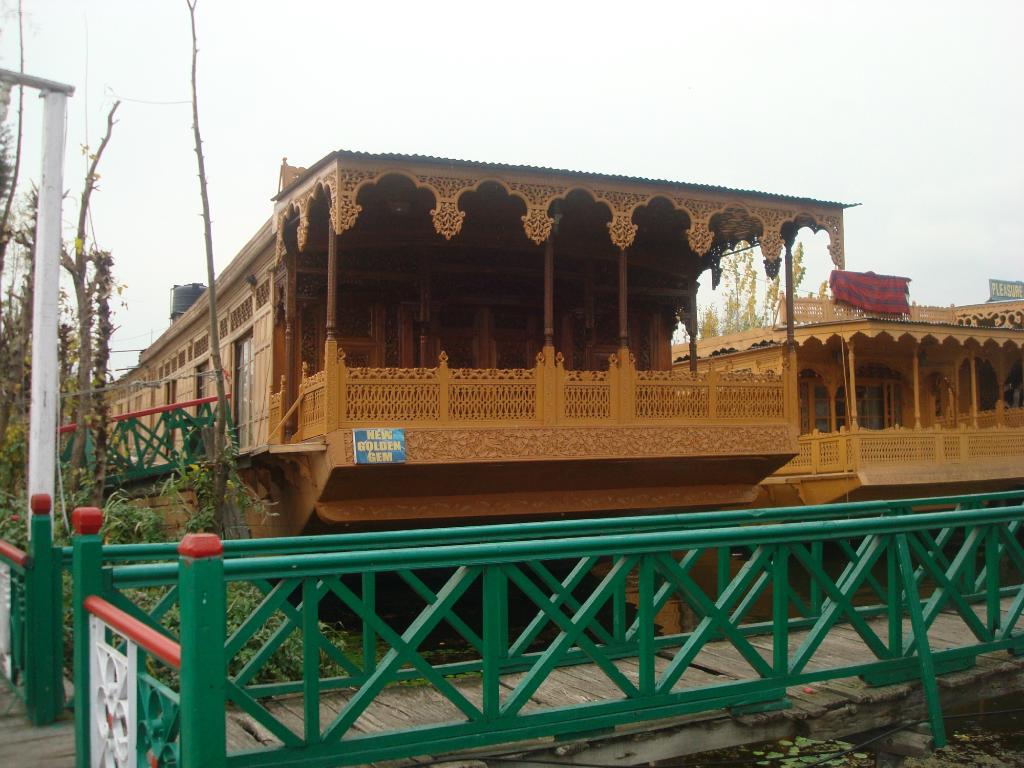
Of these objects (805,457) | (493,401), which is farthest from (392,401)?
(805,457)

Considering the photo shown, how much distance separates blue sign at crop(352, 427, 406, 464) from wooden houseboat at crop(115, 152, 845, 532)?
0.10ft

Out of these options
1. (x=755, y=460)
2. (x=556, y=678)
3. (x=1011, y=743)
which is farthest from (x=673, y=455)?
(x=556, y=678)

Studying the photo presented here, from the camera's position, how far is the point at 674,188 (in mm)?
12500

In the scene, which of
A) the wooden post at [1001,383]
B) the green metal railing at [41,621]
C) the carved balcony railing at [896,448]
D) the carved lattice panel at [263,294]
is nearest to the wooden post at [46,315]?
the green metal railing at [41,621]

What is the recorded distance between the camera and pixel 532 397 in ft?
38.2

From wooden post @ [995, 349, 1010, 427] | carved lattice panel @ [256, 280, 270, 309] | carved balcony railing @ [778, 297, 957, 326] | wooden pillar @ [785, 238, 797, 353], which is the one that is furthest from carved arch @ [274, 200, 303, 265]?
wooden post @ [995, 349, 1010, 427]

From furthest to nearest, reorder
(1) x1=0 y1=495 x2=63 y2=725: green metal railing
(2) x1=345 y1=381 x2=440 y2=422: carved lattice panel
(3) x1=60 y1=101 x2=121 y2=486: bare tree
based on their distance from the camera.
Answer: (2) x1=345 y1=381 x2=440 y2=422: carved lattice panel
(3) x1=60 y1=101 x2=121 y2=486: bare tree
(1) x1=0 y1=495 x2=63 y2=725: green metal railing

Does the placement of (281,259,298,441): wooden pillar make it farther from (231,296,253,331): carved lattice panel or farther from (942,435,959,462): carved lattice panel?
(942,435,959,462): carved lattice panel

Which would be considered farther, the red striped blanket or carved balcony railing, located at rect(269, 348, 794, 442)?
the red striped blanket

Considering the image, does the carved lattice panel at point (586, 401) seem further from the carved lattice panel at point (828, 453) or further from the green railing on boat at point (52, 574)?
the carved lattice panel at point (828, 453)

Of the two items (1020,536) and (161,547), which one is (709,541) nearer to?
(161,547)

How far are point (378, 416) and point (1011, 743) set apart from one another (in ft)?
22.6

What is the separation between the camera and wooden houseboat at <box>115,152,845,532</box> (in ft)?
36.7

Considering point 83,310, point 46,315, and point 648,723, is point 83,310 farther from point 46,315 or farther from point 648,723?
point 648,723
